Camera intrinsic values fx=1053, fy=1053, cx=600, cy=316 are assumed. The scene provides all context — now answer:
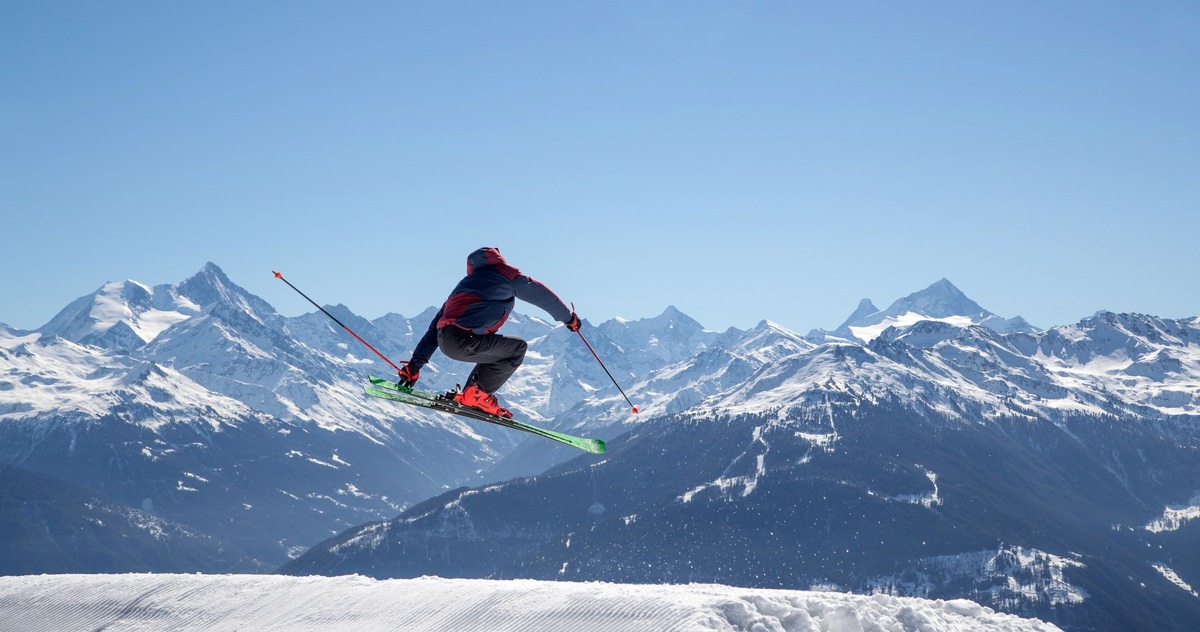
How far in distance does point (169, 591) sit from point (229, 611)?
4931 millimetres

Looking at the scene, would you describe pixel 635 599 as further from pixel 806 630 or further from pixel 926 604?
pixel 926 604

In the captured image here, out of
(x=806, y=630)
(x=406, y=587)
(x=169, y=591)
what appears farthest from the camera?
(x=169, y=591)

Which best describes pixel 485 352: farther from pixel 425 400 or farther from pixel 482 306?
pixel 425 400

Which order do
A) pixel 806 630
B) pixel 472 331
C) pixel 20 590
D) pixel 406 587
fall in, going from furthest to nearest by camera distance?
pixel 20 590 → pixel 406 587 → pixel 806 630 → pixel 472 331

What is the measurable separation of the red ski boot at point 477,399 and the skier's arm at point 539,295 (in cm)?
292

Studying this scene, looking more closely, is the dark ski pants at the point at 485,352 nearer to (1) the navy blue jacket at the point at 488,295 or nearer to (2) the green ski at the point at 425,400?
(1) the navy blue jacket at the point at 488,295

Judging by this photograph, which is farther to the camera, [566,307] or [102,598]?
[102,598]

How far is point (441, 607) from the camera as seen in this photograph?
3309cm

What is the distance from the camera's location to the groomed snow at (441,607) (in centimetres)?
2684

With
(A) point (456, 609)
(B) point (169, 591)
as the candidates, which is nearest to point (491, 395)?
(A) point (456, 609)

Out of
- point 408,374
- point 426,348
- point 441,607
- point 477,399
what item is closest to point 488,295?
point 426,348

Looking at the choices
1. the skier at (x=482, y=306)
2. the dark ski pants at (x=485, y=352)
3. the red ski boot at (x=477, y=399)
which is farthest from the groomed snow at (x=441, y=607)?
the skier at (x=482, y=306)

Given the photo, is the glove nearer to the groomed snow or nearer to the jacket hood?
the jacket hood

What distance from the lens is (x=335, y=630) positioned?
32.8 m
